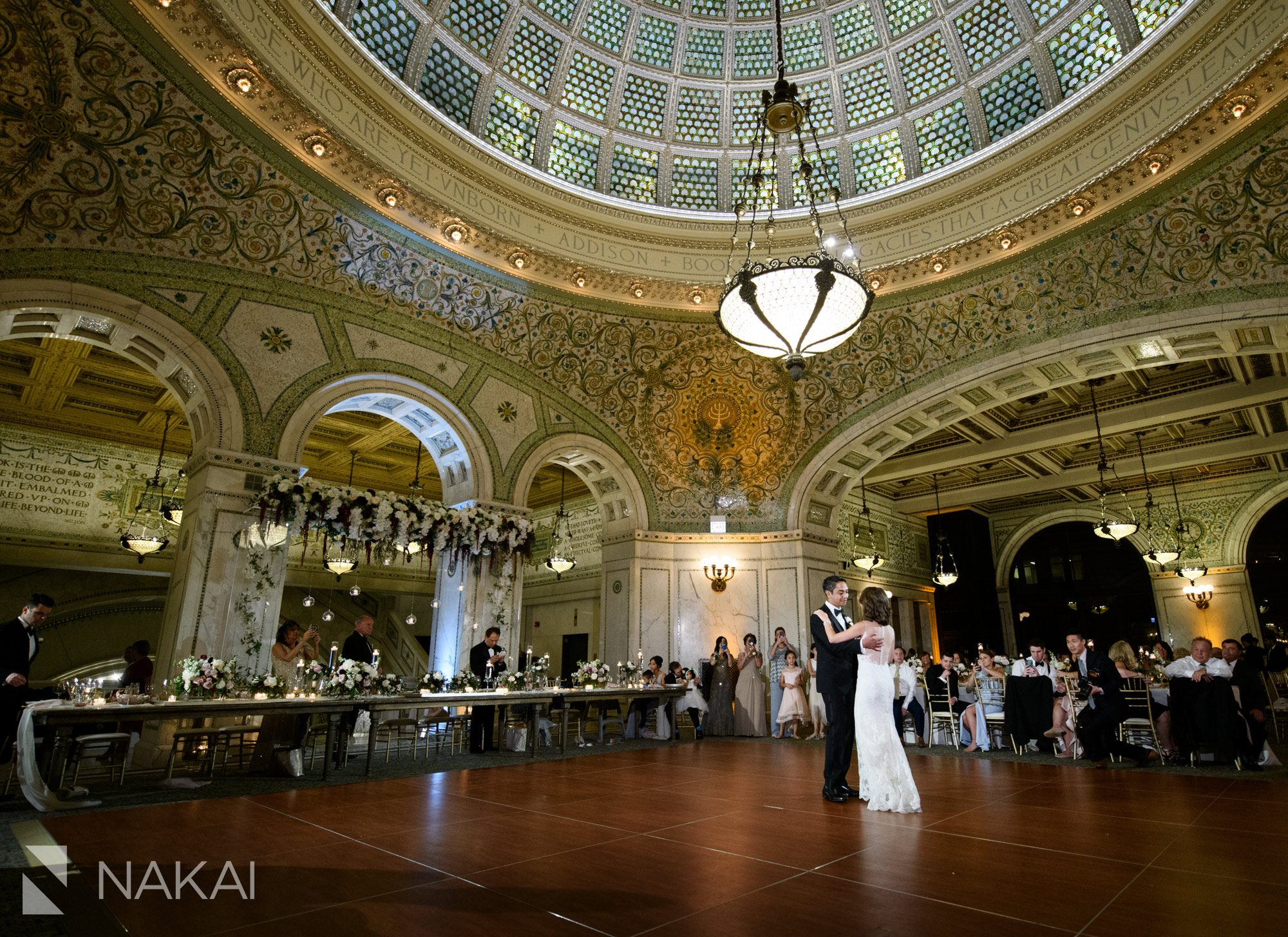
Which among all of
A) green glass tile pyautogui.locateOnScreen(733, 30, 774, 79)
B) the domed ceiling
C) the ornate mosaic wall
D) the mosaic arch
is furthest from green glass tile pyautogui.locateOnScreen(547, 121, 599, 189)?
the mosaic arch

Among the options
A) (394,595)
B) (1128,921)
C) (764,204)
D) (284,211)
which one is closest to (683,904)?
(1128,921)

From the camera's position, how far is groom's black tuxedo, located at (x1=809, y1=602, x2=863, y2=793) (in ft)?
16.2

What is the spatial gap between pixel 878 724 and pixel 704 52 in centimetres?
1092

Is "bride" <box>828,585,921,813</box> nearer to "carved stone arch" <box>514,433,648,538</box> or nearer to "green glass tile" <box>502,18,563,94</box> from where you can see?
"carved stone arch" <box>514,433,648,538</box>

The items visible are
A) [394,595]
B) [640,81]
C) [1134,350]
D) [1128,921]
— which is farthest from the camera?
[394,595]

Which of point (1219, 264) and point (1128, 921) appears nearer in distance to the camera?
point (1128, 921)

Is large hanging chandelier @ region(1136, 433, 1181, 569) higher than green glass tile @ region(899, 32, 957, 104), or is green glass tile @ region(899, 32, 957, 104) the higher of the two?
green glass tile @ region(899, 32, 957, 104)

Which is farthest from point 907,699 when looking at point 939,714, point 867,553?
point 867,553

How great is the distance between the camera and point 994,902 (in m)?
2.71

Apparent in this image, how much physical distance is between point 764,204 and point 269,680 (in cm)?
992

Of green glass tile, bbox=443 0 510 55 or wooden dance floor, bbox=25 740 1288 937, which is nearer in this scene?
wooden dance floor, bbox=25 740 1288 937

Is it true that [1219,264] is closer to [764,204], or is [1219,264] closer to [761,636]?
[764,204]

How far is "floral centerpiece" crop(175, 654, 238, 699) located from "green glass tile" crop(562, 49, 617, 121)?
9264 millimetres

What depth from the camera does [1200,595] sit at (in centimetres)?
1641
